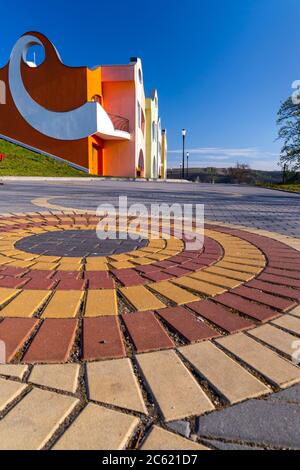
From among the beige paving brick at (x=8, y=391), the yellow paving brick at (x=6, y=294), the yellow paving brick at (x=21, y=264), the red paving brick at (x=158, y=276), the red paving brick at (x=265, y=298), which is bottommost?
the beige paving brick at (x=8, y=391)

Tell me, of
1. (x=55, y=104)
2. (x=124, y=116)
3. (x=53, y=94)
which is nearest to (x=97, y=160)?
(x=124, y=116)

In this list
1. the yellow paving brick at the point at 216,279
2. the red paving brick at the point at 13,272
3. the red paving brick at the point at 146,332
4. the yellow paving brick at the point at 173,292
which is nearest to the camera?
the red paving brick at the point at 146,332

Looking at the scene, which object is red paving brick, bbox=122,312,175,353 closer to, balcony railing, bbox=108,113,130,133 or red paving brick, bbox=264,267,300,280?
red paving brick, bbox=264,267,300,280

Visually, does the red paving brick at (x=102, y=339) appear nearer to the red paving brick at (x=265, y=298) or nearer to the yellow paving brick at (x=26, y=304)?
the yellow paving brick at (x=26, y=304)

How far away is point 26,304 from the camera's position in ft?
6.66

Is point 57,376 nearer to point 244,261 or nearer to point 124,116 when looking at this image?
point 244,261

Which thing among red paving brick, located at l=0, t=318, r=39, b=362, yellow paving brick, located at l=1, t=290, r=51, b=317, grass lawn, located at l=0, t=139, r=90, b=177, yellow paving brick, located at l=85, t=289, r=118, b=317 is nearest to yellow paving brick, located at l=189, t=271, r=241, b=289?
yellow paving brick, located at l=85, t=289, r=118, b=317

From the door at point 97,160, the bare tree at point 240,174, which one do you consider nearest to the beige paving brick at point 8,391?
the door at point 97,160

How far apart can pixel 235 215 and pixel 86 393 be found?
18.2ft

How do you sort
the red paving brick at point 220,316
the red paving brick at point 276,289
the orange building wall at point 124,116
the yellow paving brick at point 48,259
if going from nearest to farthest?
the red paving brick at point 220,316 < the red paving brick at point 276,289 < the yellow paving brick at point 48,259 < the orange building wall at point 124,116

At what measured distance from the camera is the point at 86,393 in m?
1.25

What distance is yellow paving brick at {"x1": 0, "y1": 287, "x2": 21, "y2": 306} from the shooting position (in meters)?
2.08

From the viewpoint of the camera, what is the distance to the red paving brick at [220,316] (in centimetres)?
180

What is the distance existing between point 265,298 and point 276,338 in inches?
20.9
